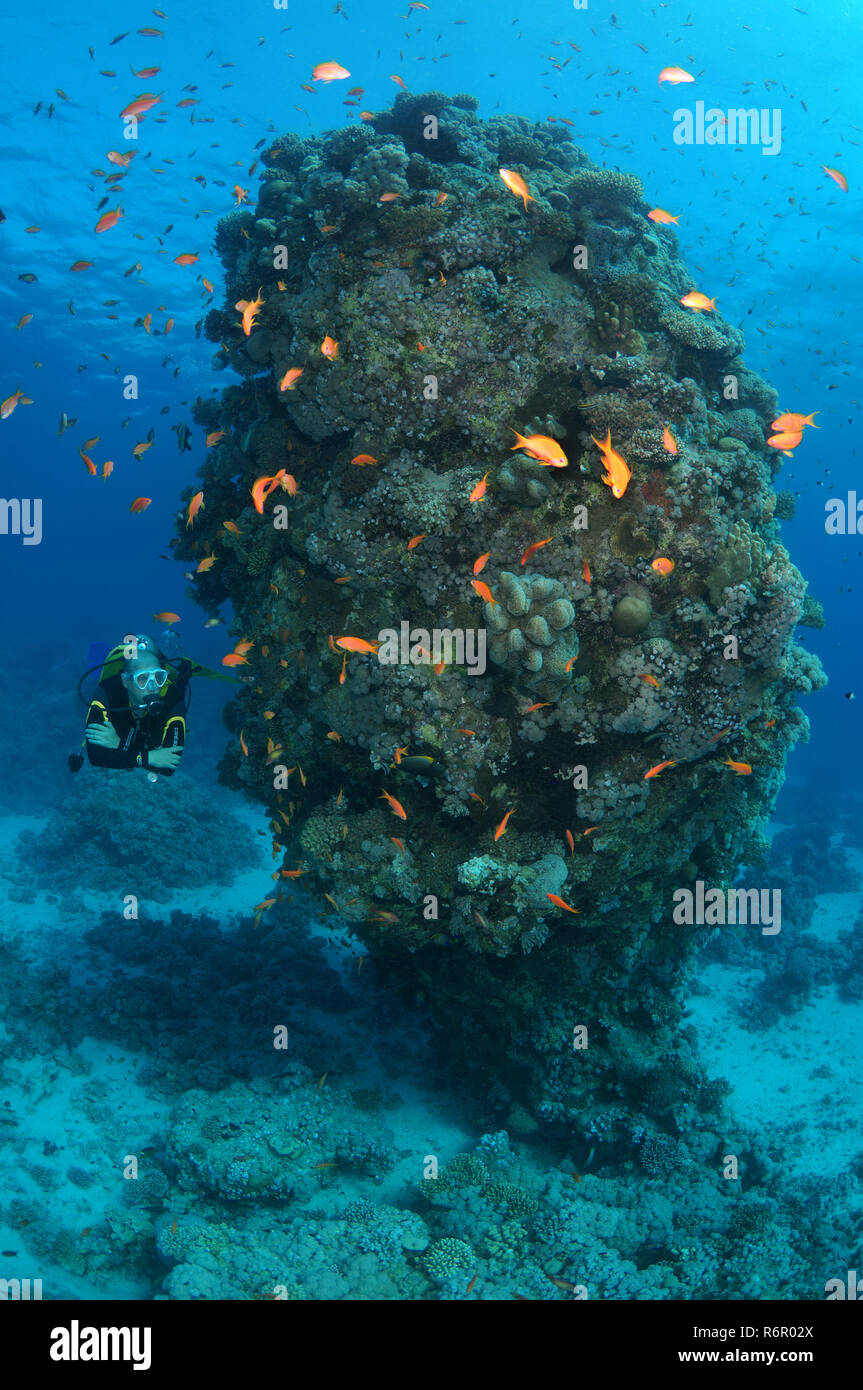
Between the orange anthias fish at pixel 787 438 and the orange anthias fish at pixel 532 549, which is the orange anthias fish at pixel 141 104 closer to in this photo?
the orange anthias fish at pixel 532 549

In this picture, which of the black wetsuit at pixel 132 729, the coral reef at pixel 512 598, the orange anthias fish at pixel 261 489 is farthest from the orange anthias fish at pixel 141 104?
the black wetsuit at pixel 132 729

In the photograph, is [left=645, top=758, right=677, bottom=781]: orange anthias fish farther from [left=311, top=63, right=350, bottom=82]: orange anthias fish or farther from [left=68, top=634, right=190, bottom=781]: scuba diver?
[left=311, top=63, right=350, bottom=82]: orange anthias fish

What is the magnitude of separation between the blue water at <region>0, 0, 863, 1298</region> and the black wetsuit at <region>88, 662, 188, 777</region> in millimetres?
4200

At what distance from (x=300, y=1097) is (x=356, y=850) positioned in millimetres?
4511

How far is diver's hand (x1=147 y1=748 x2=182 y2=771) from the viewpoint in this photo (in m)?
6.26

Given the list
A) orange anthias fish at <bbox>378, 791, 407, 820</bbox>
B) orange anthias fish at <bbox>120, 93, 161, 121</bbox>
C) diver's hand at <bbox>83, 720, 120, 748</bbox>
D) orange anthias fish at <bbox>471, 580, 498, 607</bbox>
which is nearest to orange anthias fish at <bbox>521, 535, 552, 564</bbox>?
orange anthias fish at <bbox>471, 580, 498, 607</bbox>

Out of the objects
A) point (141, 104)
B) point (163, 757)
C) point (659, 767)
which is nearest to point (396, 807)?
point (163, 757)

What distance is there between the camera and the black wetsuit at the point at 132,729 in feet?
20.5

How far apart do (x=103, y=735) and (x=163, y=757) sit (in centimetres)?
57

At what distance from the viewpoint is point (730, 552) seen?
21.7 ft

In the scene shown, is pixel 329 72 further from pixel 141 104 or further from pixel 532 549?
pixel 532 549

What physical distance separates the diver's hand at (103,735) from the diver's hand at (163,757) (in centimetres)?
35

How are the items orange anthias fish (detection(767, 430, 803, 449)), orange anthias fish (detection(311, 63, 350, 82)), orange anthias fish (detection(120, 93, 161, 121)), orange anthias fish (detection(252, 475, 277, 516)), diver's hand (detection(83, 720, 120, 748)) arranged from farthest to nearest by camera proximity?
orange anthias fish (detection(120, 93, 161, 121)) < orange anthias fish (detection(311, 63, 350, 82)) < orange anthias fish (detection(252, 475, 277, 516)) < orange anthias fish (detection(767, 430, 803, 449)) < diver's hand (detection(83, 720, 120, 748))

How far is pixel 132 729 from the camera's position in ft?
21.0
